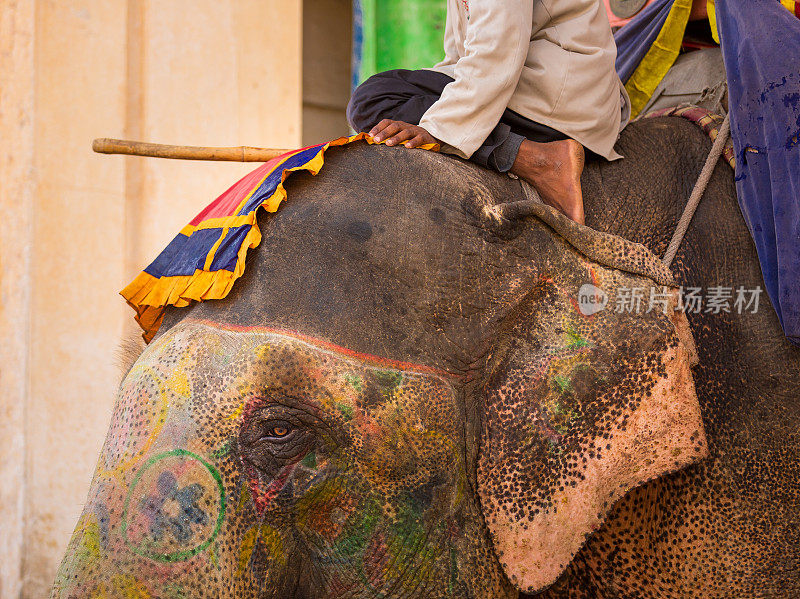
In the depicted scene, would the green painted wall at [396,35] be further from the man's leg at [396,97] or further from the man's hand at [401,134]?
the man's hand at [401,134]

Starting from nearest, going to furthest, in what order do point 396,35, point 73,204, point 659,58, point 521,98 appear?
1. point 521,98
2. point 659,58
3. point 73,204
4. point 396,35

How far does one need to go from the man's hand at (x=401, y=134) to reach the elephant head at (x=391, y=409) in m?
0.05

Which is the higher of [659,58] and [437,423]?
[659,58]

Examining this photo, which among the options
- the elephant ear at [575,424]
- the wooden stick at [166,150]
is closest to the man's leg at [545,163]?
the elephant ear at [575,424]

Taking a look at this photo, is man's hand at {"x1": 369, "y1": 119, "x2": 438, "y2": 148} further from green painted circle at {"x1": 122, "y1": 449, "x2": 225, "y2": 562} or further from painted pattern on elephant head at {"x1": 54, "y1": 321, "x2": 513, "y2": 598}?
green painted circle at {"x1": 122, "y1": 449, "x2": 225, "y2": 562}

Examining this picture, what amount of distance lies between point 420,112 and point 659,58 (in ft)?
2.72

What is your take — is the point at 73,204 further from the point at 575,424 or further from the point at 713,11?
the point at 575,424

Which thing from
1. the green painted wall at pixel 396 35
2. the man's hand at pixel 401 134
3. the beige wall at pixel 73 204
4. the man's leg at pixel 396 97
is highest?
the green painted wall at pixel 396 35

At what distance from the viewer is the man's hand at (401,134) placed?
4.85 feet

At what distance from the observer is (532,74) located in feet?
5.20

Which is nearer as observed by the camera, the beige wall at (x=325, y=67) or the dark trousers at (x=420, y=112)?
the dark trousers at (x=420, y=112)

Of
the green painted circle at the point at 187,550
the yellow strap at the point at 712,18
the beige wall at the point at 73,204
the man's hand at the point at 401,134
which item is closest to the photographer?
the green painted circle at the point at 187,550

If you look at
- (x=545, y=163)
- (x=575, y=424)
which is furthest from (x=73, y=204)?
(x=575, y=424)

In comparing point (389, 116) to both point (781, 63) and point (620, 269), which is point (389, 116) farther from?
point (781, 63)
